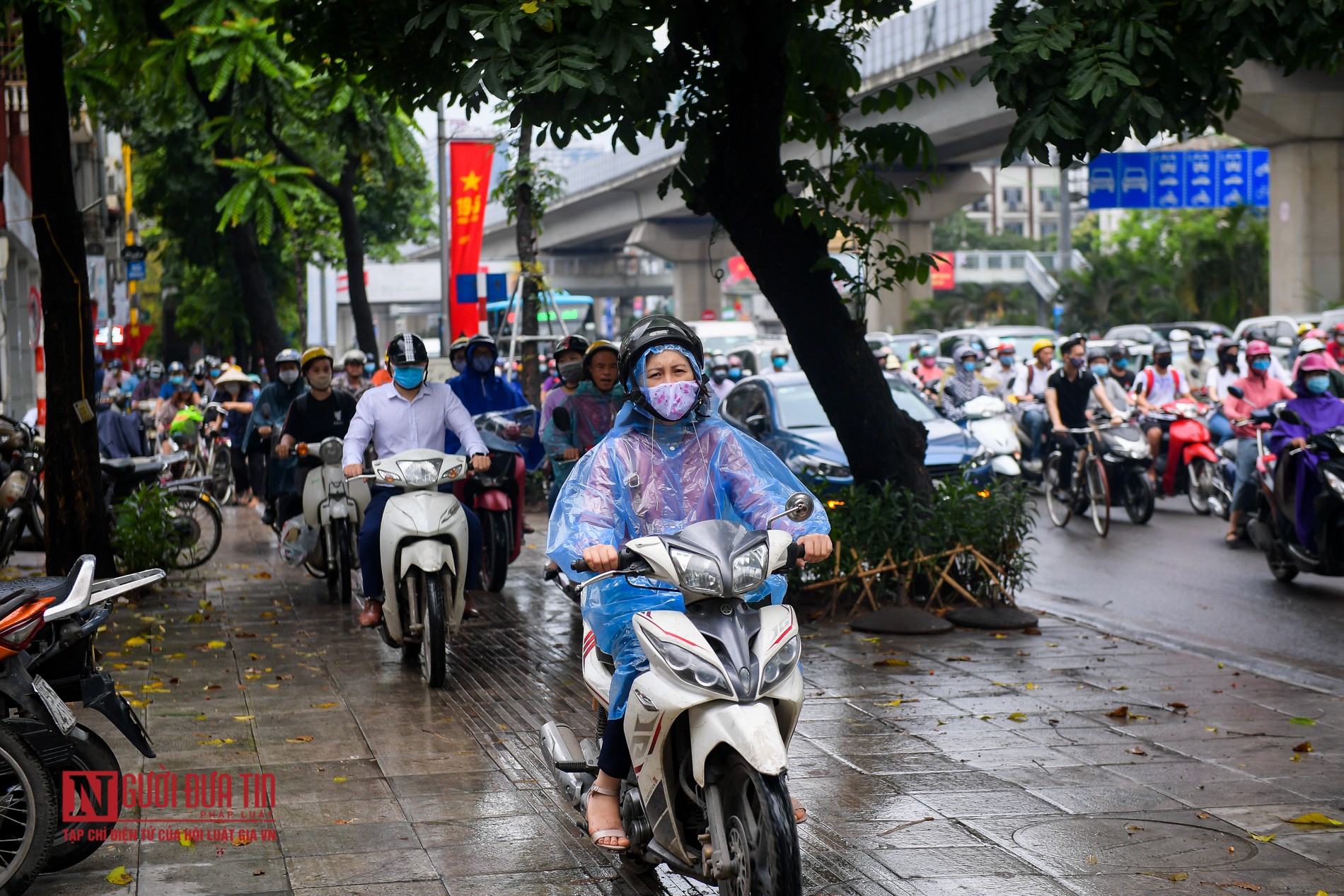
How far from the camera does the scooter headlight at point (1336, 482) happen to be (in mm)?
10531

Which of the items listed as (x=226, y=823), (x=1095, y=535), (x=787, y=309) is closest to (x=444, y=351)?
(x=1095, y=535)

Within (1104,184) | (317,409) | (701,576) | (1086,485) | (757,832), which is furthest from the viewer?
(1104,184)

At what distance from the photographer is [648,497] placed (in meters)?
5.02

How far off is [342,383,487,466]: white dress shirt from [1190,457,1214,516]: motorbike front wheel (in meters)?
10.4

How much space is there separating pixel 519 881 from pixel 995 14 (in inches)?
218

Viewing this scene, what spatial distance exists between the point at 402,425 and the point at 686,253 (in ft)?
182

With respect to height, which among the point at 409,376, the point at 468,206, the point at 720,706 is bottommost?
the point at 720,706

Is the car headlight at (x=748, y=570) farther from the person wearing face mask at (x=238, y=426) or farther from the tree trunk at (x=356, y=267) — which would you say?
the tree trunk at (x=356, y=267)

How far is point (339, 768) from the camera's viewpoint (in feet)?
21.0

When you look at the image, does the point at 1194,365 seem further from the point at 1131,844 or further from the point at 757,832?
the point at 757,832

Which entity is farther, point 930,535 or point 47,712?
point 930,535

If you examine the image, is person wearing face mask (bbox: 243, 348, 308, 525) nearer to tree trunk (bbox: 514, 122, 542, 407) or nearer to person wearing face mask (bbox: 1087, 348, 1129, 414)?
tree trunk (bbox: 514, 122, 542, 407)

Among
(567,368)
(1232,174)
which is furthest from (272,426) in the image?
(1232,174)

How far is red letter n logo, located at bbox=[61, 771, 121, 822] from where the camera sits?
491 centimetres
